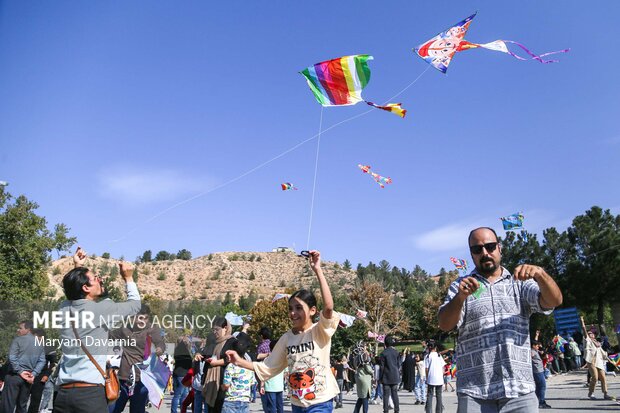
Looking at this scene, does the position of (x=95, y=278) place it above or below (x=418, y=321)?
below

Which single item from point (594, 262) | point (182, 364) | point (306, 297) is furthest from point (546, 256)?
point (306, 297)

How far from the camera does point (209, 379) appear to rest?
289 inches

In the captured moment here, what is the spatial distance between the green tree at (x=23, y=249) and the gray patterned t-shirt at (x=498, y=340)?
1570 inches

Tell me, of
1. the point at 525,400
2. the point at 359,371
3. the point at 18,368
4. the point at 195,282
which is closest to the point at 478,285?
the point at 525,400

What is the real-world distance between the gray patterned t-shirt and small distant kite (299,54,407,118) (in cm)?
558

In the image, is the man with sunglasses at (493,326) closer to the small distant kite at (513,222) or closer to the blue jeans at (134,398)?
the blue jeans at (134,398)

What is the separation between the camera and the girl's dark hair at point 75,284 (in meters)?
4.58

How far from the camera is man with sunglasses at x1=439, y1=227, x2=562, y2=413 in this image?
11.2 feet

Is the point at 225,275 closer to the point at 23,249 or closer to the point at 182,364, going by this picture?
the point at 23,249

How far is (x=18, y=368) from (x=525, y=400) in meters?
8.29

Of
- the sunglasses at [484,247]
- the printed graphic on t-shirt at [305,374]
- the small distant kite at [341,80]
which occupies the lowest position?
the printed graphic on t-shirt at [305,374]

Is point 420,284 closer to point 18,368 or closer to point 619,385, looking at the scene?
point 619,385

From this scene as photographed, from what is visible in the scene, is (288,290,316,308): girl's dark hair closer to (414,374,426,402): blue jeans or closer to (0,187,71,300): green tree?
(414,374,426,402): blue jeans

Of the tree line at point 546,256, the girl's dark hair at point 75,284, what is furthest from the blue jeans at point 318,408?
the tree line at point 546,256
